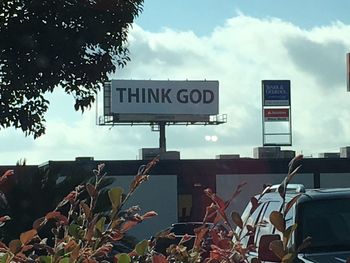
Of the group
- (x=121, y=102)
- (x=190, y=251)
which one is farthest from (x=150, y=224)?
(x=190, y=251)

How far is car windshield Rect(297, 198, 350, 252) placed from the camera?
686 cm

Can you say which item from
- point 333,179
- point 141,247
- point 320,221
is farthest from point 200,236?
point 333,179

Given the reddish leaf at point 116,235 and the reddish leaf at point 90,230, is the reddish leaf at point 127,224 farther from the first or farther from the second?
the reddish leaf at point 90,230

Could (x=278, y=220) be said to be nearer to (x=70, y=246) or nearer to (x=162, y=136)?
(x=70, y=246)

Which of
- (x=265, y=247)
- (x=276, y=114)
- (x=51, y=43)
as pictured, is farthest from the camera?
(x=276, y=114)

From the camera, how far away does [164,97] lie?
57.9 meters

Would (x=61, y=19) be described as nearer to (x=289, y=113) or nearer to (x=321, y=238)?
(x=321, y=238)

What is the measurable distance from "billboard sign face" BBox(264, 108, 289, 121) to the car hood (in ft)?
145

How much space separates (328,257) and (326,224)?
622 mm

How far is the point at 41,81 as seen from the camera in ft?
29.4

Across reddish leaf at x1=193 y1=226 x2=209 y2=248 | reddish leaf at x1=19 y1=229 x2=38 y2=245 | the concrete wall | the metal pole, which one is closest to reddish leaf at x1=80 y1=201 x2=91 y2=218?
reddish leaf at x1=19 y1=229 x2=38 y2=245

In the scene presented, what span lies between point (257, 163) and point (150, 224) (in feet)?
22.9

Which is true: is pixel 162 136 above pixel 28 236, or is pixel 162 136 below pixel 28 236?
above

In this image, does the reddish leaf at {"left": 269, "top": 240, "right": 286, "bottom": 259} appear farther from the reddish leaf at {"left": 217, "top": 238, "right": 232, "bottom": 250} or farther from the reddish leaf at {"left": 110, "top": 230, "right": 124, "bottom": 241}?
the reddish leaf at {"left": 110, "top": 230, "right": 124, "bottom": 241}
